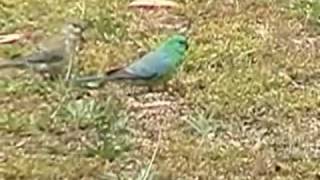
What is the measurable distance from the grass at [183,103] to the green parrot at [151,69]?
10 centimetres

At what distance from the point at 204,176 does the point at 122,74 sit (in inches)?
38.7

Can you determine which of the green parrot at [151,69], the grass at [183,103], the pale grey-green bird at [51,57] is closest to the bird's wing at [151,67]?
the green parrot at [151,69]

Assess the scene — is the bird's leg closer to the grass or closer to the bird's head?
the grass

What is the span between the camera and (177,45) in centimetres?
663

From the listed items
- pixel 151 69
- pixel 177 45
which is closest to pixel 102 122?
pixel 151 69

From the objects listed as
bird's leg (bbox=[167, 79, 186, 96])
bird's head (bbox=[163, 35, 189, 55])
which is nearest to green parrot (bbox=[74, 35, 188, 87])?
bird's head (bbox=[163, 35, 189, 55])

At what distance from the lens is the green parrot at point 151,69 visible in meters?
→ 6.49

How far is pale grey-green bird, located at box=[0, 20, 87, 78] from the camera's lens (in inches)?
259

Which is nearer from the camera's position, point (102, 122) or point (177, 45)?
point (102, 122)

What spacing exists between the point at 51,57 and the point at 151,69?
0.52 meters

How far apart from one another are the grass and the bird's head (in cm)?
20

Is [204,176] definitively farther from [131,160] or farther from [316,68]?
[316,68]

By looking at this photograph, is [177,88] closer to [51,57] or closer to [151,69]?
[151,69]

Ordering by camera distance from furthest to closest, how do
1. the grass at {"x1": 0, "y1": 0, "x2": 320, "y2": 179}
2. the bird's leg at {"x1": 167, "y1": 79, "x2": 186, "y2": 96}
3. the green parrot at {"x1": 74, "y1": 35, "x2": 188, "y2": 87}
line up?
the bird's leg at {"x1": 167, "y1": 79, "x2": 186, "y2": 96}, the green parrot at {"x1": 74, "y1": 35, "x2": 188, "y2": 87}, the grass at {"x1": 0, "y1": 0, "x2": 320, "y2": 179}
